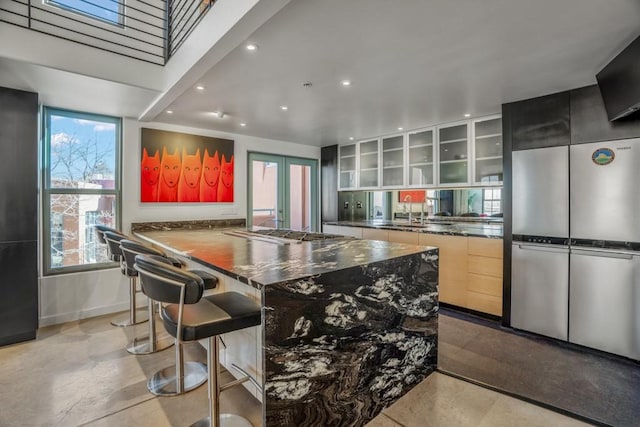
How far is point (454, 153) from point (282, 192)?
9.17 ft

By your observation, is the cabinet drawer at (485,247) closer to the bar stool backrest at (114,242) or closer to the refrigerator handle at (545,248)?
the refrigerator handle at (545,248)

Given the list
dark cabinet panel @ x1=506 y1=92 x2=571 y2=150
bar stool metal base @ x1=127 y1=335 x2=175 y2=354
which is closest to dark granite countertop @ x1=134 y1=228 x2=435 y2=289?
bar stool metal base @ x1=127 y1=335 x2=175 y2=354

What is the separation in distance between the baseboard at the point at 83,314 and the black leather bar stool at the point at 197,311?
2.53 meters

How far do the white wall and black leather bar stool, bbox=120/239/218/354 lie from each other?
1088 mm

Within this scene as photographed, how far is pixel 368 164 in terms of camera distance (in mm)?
5133

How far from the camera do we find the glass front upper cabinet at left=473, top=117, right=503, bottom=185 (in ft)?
11.6

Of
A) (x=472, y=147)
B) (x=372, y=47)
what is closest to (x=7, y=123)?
(x=372, y=47)

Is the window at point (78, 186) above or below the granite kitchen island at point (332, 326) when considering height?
above

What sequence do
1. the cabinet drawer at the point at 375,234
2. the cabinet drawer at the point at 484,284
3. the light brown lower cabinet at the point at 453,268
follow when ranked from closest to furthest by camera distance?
1. the cabinet drawer at the point at 484,284
2. the light brown lower cabinet at the point at 453,268
3. the cabinet drawer at the point at 375,234

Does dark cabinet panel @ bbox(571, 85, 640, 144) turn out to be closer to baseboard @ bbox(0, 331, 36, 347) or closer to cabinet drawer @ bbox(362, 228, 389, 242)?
cabinet drawer @ bbox(362, 228, 389, 242)

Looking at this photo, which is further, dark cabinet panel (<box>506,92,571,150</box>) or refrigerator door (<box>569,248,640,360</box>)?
dark cabinet panel (<box>506,92,571,150</box>)

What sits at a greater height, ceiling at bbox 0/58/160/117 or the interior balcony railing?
the interior balcony railing

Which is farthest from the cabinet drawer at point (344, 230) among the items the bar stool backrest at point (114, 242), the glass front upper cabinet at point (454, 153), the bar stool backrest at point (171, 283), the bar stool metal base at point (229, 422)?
the bar stool backrest at point (171, 283)

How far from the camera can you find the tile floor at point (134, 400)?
1.81 m
